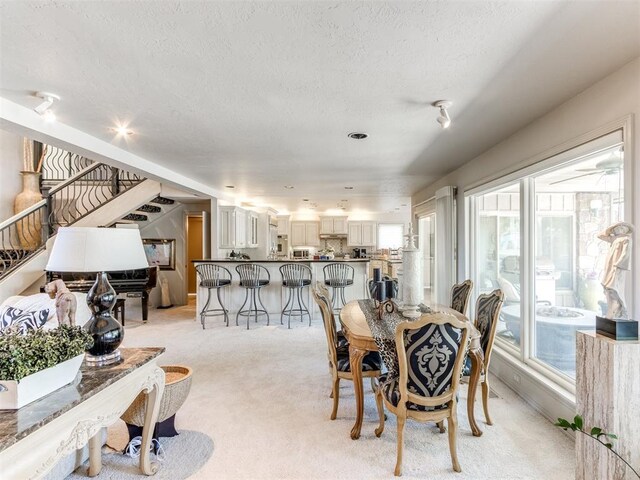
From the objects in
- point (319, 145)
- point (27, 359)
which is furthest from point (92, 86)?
point (319, 145)

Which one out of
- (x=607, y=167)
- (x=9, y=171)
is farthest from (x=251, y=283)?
(x=9, y=171)

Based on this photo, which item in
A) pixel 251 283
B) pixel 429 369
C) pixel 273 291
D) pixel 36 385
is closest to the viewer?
pixel 36 385

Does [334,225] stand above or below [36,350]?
above

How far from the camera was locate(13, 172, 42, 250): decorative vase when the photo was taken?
18.6 feet

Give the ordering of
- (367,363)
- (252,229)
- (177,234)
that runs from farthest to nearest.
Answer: (252,229) < (177,234) < (367,363)

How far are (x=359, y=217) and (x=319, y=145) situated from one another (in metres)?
7.35

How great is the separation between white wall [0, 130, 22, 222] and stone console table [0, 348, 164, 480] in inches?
234

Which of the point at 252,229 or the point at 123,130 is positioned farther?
the point at 252,229

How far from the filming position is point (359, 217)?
1077 centimetres

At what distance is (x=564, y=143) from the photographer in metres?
2.40

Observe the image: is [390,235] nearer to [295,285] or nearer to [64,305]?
[295,285]

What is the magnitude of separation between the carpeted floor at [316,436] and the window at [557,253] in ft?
1.89

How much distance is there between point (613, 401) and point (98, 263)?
8.44 feet

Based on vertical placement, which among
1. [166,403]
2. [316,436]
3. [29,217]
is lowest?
[316,436]
